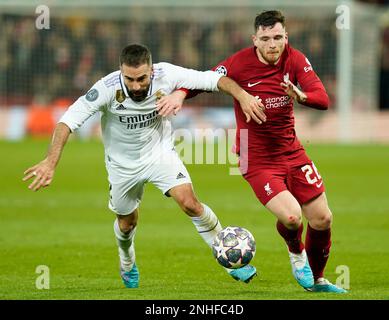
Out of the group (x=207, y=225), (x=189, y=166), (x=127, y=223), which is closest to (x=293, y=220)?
(x=207, y=225)

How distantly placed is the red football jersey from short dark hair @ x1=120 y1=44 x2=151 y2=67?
870mm

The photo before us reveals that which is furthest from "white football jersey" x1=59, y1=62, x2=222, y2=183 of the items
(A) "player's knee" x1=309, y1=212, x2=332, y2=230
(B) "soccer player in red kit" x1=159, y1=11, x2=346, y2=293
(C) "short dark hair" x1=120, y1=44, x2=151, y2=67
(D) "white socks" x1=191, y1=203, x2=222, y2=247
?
(A) "player's knee" x1=309, y1=212, x2=332, y2=230

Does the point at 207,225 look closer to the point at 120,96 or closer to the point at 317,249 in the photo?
the point at 317,249

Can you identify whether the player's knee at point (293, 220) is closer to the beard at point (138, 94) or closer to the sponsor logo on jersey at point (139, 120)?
the sponsor logo on jersey at point (139, 120)

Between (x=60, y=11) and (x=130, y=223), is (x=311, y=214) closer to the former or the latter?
(x=130, y=223)

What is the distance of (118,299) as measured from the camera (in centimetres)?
834

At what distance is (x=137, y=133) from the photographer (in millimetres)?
9398

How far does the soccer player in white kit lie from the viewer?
8.91 metres

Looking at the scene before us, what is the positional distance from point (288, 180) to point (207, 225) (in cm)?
91

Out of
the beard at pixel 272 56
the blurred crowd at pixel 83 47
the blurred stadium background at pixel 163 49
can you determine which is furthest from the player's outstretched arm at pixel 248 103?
the blurred crowd at pixel 83 47

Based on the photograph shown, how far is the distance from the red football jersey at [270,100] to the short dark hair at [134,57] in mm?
870

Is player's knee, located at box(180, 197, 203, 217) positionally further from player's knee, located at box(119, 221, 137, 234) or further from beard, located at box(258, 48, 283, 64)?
beard, located at box(258, 48, 283, 64)
